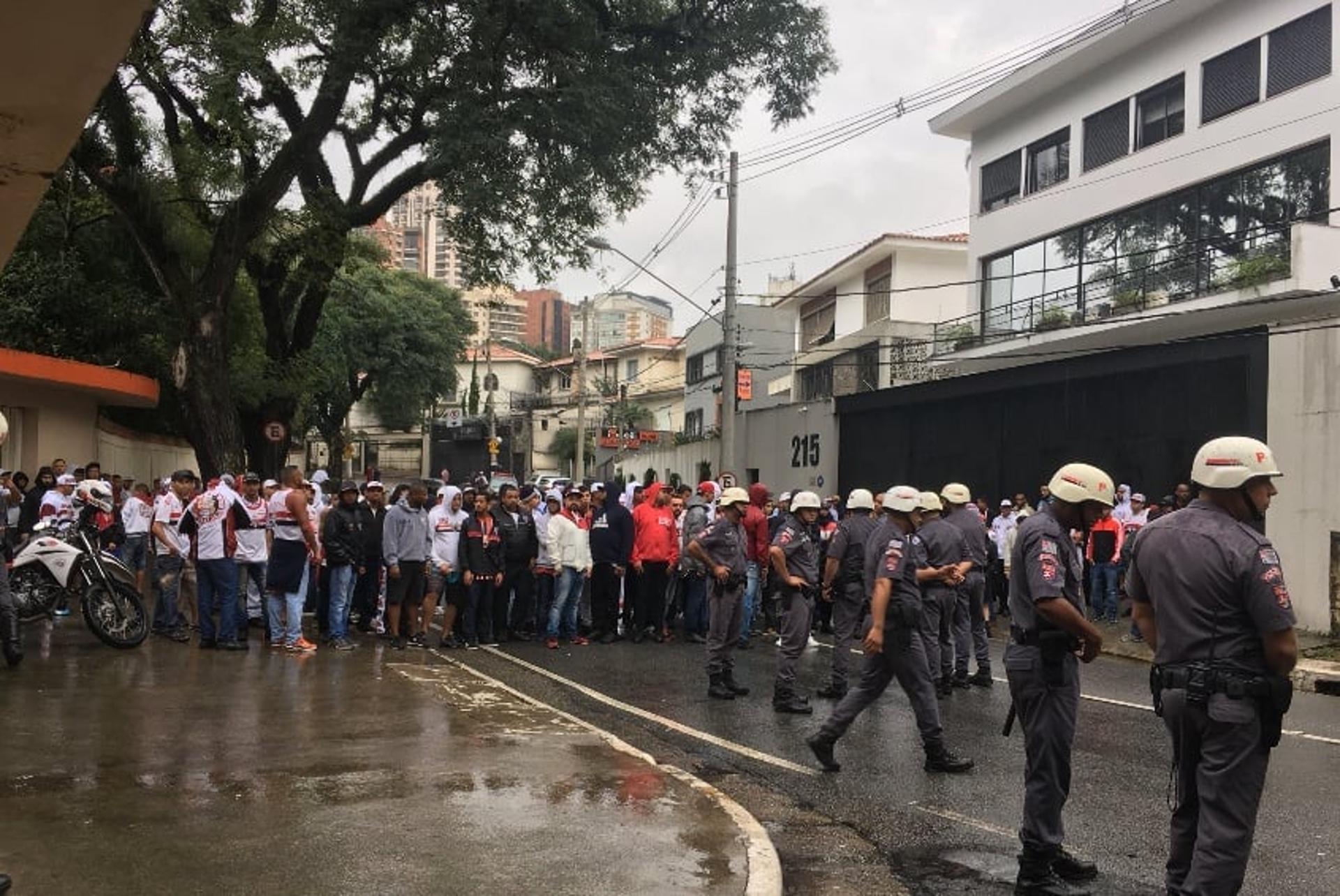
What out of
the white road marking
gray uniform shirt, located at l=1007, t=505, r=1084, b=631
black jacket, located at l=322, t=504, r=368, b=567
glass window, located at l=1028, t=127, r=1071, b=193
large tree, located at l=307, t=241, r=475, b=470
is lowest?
the white road marking

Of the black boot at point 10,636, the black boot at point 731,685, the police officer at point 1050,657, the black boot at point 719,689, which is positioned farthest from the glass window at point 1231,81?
the black boot at point 10,636

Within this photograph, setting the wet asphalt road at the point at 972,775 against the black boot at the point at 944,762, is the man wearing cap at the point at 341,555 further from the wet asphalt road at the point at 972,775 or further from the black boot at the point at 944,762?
the black boot at the point at 944,762

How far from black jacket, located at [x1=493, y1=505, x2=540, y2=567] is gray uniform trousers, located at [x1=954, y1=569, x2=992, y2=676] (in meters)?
5.05

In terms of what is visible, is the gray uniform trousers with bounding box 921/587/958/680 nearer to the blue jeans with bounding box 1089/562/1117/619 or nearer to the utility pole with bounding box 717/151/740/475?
the blue jeans with bounding box 1089/562/1117/619

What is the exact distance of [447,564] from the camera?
→ 517 inches

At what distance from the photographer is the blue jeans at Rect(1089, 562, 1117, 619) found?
1716cm

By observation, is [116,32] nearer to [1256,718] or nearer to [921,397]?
[1256,718]

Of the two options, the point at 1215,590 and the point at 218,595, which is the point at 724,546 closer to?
the point at 218,595

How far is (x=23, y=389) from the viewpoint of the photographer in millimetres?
19844

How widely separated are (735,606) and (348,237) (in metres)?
14.8

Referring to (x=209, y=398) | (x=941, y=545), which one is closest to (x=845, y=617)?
(x=941, y=545)

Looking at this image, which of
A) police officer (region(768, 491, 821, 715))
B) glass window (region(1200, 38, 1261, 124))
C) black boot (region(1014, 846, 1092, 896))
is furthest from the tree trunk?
glass window (region(1200, 38, 1261, 124))

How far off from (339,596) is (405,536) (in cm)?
93

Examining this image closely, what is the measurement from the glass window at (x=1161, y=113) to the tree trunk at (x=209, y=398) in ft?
61.2
